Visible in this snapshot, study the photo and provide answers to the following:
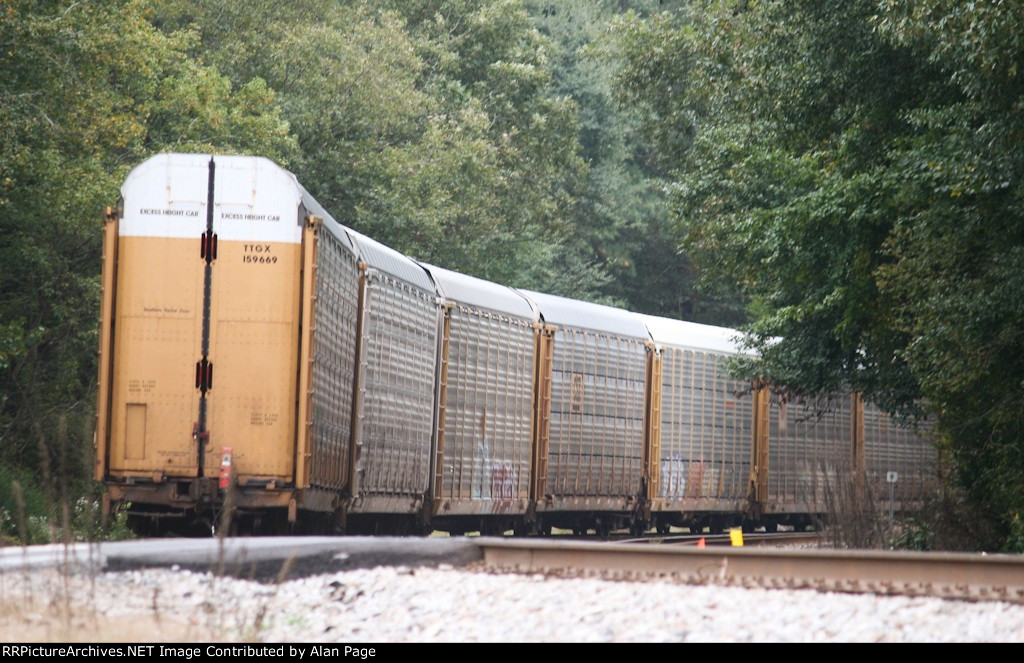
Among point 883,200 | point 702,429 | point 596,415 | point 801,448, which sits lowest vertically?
point 801,448

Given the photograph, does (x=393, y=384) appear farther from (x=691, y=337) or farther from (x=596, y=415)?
(x=691, y=337)

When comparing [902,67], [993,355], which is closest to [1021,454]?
[993,355]

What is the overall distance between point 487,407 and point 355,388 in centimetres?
402

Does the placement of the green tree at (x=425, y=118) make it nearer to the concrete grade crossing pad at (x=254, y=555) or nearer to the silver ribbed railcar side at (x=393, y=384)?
the silver ribbed railcar side at (x=393, y=384)

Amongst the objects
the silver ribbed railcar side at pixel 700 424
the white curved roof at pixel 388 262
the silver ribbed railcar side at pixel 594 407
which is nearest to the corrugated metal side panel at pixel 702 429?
the silver ribbed railcar side at pixel 700 424

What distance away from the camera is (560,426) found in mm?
21750

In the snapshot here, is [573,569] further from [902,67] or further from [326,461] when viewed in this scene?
[902,67]

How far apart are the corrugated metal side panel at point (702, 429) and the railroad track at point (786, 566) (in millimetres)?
14342

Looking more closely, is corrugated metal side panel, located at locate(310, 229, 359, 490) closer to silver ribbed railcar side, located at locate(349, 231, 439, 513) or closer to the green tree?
silver ribbed railcar side, located at locate(349, 231, 439, 513)

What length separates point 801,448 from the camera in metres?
28.0

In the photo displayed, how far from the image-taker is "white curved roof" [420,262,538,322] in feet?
61.1

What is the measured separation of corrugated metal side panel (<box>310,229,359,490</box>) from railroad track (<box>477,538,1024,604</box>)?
3.56 metres

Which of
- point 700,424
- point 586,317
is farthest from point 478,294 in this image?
point 700,424

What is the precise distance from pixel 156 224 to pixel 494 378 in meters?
7.22
